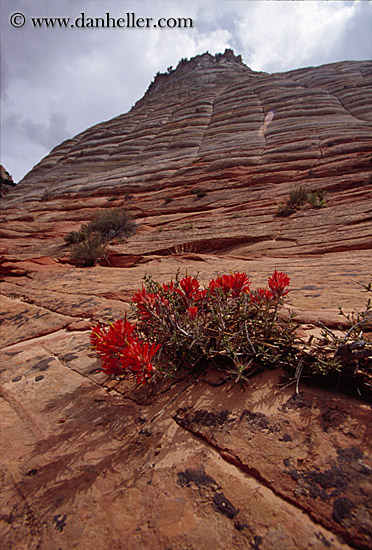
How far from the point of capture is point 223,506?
2.72 feet

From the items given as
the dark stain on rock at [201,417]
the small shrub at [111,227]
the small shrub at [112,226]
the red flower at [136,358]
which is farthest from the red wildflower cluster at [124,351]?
the small shrub at [112,226]

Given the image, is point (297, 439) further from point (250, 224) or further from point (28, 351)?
point (250, 224)

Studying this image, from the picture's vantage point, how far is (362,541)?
672 mm

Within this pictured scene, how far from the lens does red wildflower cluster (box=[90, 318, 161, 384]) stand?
1.17m

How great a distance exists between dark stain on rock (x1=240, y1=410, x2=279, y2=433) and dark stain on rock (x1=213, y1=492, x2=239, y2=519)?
0.30m

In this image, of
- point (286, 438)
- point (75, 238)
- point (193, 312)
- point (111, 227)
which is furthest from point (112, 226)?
point (286, 438)

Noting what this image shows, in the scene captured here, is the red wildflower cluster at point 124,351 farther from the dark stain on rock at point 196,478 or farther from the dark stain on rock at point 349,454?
the dark stain on rock at point 349,454

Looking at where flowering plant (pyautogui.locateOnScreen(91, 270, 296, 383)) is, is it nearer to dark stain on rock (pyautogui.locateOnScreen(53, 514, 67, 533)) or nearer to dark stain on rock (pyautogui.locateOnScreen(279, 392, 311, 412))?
dark stain on rock (pyautogui.locateOnScreen(279, 392, 311, 412))

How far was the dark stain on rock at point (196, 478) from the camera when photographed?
0.91 meters

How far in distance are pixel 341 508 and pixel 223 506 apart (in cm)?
36

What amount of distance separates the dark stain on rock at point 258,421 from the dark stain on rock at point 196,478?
273 mm

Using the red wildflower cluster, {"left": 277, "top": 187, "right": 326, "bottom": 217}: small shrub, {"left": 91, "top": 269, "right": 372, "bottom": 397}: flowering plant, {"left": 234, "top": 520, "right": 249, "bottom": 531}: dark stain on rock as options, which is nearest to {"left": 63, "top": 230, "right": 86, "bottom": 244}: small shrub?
{"left": 277, "top": 187, "right": 326, "bottom": 217}: small shrub

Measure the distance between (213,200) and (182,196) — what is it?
2118 millimetres

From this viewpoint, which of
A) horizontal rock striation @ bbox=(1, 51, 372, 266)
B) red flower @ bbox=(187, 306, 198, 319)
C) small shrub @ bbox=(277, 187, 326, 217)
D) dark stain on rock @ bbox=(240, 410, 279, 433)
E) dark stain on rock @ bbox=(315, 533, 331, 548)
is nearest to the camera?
dark stain on rock @ bbox=(315, 533, 331, 548)
